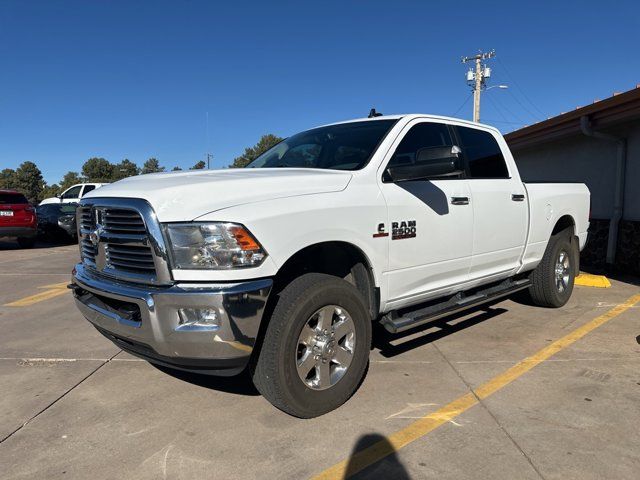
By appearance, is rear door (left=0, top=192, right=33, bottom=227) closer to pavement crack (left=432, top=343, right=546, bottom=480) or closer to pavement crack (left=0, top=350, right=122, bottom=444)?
pavement crack (left=0, top=350, right=122, bottom=444)

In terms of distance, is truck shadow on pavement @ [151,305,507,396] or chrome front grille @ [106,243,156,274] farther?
truck shadow on pavement @ [151,305,507,396]

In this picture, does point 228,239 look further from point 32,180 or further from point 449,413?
point 32,180

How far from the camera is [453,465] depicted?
8.75ft

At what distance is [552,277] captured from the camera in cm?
580

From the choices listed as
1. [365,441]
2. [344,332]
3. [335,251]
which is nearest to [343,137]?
[335,251]

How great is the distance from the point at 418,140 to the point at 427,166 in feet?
2.34

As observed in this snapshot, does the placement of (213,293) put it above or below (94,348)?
above

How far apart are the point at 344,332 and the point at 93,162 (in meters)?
91.5

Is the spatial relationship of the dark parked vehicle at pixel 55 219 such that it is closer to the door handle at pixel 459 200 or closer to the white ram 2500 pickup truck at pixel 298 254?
the white ram 2500 pickup truck at pixel 298 254

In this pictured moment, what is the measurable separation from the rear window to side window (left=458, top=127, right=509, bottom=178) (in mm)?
13024

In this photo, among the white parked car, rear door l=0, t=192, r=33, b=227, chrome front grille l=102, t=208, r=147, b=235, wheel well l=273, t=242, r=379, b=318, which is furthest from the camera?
the white parked car

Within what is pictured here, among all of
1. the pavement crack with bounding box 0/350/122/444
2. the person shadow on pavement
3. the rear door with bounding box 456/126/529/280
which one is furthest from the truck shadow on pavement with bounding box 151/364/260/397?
the rear door with bounding box 456/126/529/280

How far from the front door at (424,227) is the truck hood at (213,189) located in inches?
21.6

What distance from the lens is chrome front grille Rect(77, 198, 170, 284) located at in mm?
2736
